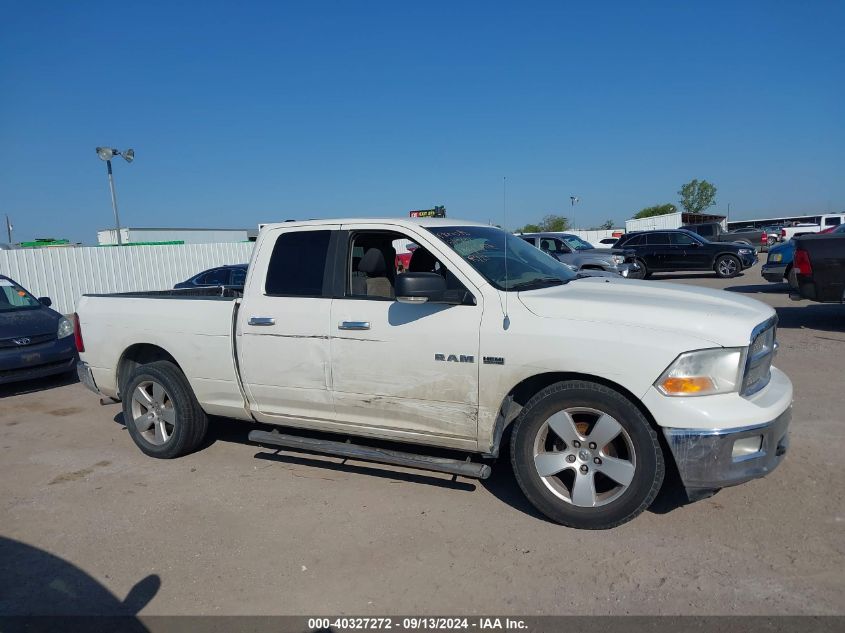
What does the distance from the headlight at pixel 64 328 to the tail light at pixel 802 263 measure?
10.5m

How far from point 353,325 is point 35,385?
693 centimetres

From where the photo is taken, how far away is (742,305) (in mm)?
3873

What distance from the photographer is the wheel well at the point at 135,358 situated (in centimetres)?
542

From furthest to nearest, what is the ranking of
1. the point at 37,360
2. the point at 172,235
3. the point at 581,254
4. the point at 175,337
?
the point at 172,235 → the point at 581,254 → the point at 37,360 → the point at 175,337

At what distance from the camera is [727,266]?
1955cm

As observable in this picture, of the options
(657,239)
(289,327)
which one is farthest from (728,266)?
(289,327)

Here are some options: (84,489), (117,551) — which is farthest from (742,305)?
(84,489)

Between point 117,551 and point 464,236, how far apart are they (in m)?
3.02

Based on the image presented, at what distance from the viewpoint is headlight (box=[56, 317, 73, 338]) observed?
8555 millimetres

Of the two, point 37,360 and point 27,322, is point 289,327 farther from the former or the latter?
point 27,322

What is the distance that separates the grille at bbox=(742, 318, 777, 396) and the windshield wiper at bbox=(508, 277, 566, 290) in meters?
1.34

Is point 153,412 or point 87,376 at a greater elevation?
point 87,376

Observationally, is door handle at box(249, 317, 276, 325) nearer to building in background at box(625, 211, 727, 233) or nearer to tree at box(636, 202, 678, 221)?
building in background at box(625, 211, 727, 233)

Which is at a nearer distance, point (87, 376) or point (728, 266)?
point (87, 376)
